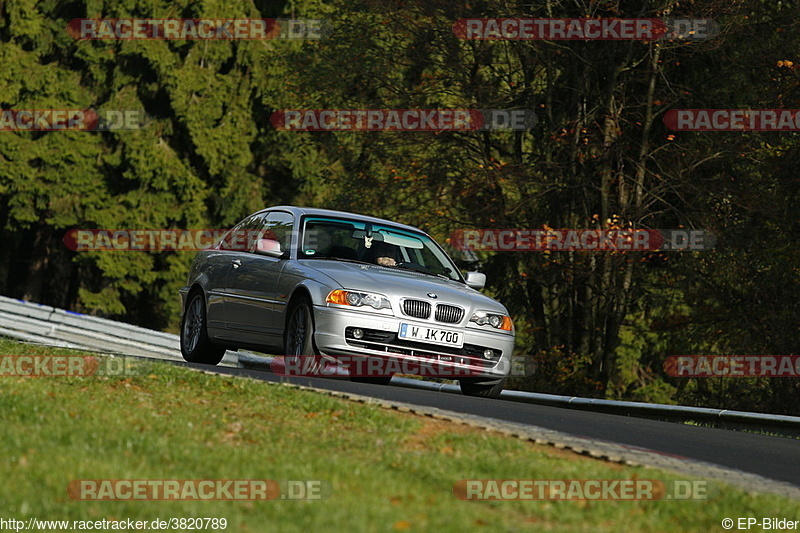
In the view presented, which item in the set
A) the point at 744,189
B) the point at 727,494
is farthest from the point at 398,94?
the point at 727,494

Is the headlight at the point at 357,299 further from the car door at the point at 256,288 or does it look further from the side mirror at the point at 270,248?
the side mirror at the point at 270,248

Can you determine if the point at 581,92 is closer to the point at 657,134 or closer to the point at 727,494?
the point at 657,134

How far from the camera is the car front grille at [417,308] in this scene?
1243 cm

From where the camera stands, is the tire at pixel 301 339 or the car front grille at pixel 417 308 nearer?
the tire at pixel 301 339

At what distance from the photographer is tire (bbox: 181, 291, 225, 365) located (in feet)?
47.8

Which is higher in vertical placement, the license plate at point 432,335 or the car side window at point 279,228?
the car side window at point 279,228

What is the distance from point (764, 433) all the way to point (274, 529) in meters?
8.93
